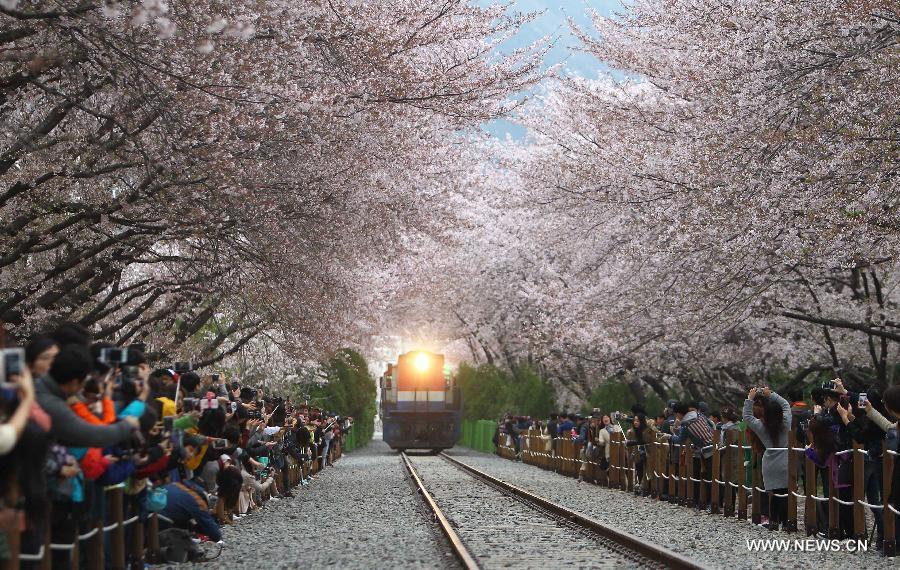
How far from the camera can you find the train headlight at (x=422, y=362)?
47.9m

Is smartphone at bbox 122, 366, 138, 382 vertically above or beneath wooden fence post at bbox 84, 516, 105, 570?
above

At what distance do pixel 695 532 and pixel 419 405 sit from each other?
33768 mm

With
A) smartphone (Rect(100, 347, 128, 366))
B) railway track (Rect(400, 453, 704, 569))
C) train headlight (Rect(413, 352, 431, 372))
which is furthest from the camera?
train headlight (Rect(413, 352, 431, 372))

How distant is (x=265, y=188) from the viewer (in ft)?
54.1

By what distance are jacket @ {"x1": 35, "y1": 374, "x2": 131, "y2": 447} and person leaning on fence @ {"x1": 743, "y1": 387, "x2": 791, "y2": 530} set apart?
8.57 m

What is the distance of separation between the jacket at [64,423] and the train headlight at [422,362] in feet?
133

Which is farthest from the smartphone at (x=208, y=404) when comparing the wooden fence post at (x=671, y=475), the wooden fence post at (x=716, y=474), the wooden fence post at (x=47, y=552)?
the wooden fence post at (x=671, y=475)

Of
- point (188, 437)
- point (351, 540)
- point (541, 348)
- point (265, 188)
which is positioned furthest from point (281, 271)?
point (541, 348)

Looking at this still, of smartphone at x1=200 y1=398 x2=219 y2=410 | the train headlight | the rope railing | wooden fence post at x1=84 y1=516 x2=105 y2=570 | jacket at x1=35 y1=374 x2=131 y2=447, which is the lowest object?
wooden fence post at x1=84 y1=516 x2=105 y2=570

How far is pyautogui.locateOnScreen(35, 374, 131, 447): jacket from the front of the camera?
6.91 meters

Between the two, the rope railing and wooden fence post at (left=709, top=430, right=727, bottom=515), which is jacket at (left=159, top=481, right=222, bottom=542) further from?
wooden fence post at (left=709, top=430, right=727, bottom=515)

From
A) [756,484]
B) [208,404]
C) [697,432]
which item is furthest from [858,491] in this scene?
[208,404]

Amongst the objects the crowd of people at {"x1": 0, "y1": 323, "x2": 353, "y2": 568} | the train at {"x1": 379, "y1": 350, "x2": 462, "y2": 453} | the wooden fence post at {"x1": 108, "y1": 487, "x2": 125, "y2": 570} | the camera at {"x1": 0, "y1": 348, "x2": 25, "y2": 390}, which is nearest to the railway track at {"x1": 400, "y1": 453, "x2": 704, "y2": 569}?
the crowd of people at {"x1": 0, "y1": 323, "x2": 353, "y2": 568}

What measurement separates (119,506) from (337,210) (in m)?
10.5
